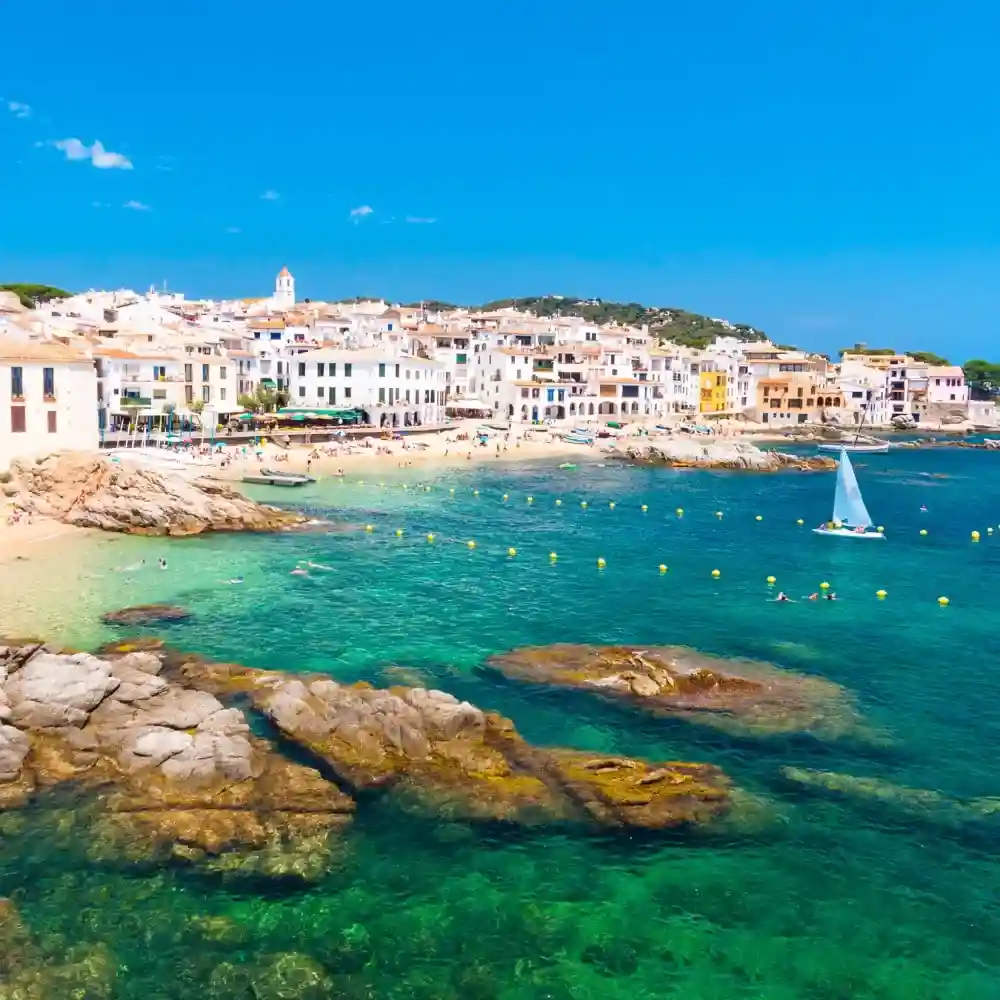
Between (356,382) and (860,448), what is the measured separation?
212 ft

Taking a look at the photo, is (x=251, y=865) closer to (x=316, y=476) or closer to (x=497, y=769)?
(x=497, y=769)

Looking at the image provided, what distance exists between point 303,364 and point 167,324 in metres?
15.8

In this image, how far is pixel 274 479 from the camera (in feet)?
210

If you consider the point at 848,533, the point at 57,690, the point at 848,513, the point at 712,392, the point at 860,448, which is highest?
the point at 712,392

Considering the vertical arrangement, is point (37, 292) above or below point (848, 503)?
above

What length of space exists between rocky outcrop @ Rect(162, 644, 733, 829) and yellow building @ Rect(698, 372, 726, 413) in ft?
398

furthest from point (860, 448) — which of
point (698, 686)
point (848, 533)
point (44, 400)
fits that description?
point (698, 686)

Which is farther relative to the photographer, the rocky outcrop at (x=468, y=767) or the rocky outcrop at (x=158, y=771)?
the rocky outcrop at (x=468, y=767)

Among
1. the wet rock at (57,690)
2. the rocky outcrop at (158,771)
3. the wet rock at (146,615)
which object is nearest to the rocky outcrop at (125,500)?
the wet rock at (146,615)

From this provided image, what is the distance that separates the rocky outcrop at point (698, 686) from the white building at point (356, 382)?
69896 mm

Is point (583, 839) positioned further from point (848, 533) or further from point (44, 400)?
point (44, 400)

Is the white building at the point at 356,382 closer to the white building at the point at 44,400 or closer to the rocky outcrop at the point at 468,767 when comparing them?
the white building at the point at 44,400

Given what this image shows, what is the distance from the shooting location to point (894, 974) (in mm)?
14586

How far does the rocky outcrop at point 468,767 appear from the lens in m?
18.8
